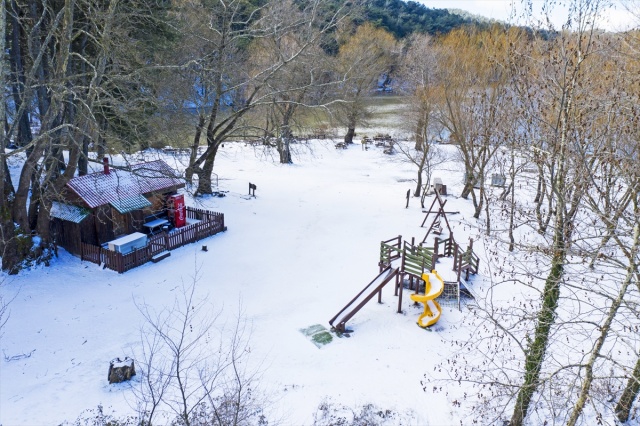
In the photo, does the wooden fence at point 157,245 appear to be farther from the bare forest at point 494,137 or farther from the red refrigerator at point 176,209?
the bare forest at point 494,137

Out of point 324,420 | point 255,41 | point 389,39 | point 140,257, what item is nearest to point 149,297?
point 140,257

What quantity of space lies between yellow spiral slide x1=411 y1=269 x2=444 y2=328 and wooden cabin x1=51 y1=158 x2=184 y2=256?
8.75 meters

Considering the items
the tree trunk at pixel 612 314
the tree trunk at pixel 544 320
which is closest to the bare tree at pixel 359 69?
the tree trunk at pixel 544 320

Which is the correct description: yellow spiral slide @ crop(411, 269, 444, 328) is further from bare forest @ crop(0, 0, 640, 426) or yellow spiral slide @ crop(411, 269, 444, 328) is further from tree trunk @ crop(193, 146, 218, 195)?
tree trunk @ crop(193, 146, 218, 195)

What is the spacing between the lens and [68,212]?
49.9 ft

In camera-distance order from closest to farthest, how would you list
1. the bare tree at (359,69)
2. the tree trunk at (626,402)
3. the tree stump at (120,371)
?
the tree trunk at (626,402) < the tree stump at (120,371) < the bare tree at (359,69)

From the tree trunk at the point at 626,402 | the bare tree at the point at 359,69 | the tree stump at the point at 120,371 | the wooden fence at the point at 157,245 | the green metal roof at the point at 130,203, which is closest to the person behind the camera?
the tree trunk at the point at 626,402

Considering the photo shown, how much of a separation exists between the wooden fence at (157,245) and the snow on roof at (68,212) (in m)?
0.96

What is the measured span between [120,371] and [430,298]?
26.8 ft

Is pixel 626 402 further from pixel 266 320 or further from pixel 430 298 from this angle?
pixel 266 320

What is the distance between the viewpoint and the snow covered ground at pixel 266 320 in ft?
31.8

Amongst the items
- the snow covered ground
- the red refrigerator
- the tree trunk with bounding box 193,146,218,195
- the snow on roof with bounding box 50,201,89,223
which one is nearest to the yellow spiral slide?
the snow covered ground

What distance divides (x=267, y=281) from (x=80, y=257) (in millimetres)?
6617

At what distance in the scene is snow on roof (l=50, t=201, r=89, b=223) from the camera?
49.2 ft
